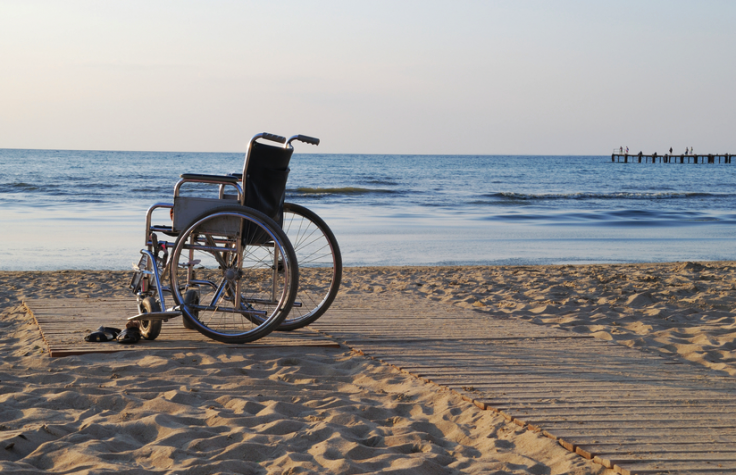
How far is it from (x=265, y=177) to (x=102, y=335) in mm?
1435

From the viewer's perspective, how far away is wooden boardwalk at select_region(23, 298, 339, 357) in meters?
3.83

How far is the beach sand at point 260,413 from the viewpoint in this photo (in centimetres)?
230

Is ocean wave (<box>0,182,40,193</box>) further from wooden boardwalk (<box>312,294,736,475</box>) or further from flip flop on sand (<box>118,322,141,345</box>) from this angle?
wooden boardwalk (<box>312,294,736,475</box>)

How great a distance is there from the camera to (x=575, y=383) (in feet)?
10.4

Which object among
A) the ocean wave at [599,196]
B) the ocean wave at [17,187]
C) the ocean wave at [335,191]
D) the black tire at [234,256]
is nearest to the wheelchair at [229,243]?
the black tire at [234,256]

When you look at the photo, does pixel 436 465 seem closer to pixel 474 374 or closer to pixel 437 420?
pixel 437 420

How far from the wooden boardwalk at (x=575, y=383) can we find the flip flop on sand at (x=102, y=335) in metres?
1.34

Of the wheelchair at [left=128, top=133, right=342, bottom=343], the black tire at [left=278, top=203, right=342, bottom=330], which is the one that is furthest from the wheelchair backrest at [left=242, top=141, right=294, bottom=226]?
the black tire at [left=278, top=203, right=342, bottom=330]

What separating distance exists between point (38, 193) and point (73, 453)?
23262mm

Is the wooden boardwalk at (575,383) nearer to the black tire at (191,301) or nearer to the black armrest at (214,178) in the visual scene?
the black tire at (191,301)

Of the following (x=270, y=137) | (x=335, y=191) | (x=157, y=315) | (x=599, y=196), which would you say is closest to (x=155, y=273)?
(x=157, y=315)

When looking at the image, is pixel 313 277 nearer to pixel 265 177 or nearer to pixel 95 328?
pixel 95 328

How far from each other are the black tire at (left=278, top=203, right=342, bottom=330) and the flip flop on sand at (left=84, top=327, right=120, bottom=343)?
1053mm

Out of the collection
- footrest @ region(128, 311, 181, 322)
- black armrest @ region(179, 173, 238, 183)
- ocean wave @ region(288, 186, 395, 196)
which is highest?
black armrest @ region(179, 173, 238, 183)
